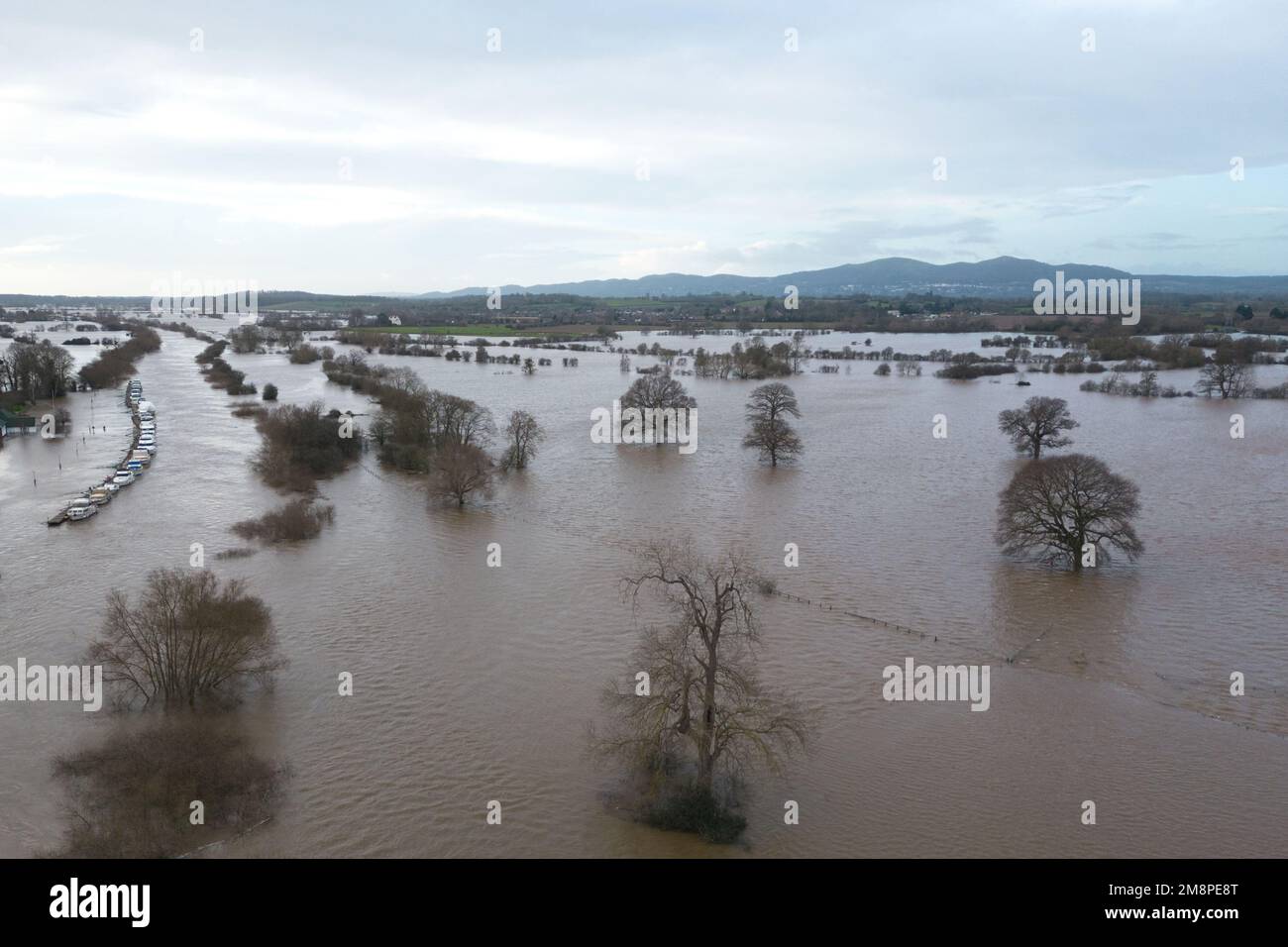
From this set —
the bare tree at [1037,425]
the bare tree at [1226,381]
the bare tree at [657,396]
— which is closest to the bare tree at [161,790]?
the bare tree at [657,396]

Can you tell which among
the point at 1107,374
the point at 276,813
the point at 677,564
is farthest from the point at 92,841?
the point at 1107,374

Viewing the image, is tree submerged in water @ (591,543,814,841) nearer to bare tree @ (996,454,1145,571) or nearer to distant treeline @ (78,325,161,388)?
bare tree @ (996,454,1145,571)

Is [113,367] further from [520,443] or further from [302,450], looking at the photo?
[520,443]

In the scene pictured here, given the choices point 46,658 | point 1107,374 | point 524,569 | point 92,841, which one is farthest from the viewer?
point 1107,374

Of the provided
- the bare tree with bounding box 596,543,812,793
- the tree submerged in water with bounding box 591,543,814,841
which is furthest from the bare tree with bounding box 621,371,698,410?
the bare tree with bounding box 596,543,812,793

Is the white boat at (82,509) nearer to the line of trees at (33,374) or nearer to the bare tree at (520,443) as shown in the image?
the bare tree at (520,443)

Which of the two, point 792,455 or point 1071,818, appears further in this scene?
point 792,455

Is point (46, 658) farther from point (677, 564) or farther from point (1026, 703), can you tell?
point (1026, 703)

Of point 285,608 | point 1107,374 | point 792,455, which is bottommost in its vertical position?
point 285,608
